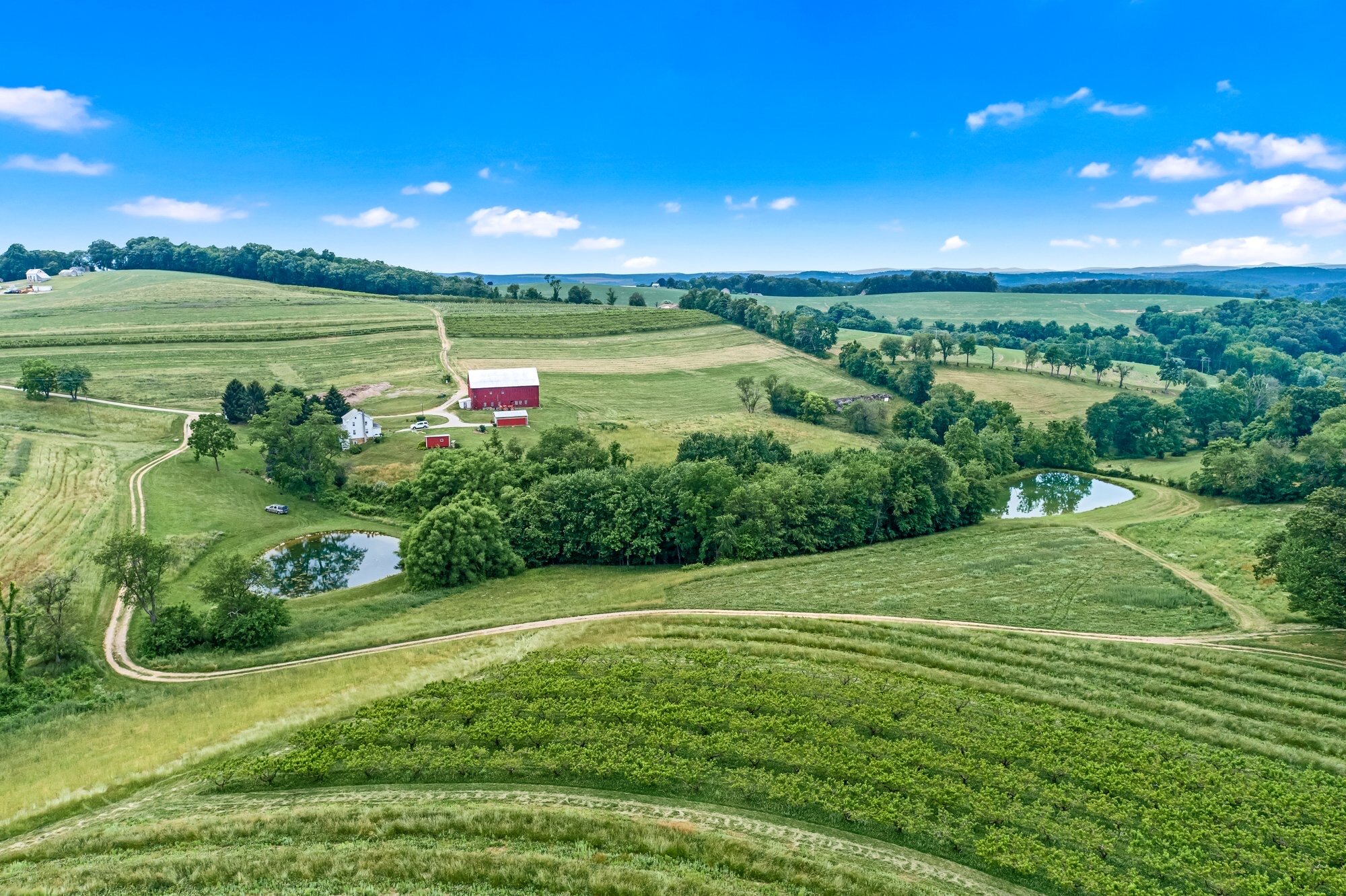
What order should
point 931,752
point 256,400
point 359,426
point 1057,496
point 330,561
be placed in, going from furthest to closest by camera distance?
point 256,400
point 359,426
point 1057,496
point 330,561
point 931,752

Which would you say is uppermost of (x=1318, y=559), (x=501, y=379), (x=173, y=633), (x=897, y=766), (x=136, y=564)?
(x=501, y=379)

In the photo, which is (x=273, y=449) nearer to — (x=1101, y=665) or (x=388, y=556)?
(x=388, y=556)

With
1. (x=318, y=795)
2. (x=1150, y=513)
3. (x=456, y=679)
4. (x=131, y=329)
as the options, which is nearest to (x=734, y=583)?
(x=456, y=679)

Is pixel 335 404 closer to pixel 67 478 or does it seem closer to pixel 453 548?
pixel 67 478

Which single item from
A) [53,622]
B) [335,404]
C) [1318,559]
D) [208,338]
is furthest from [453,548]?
[208,338]

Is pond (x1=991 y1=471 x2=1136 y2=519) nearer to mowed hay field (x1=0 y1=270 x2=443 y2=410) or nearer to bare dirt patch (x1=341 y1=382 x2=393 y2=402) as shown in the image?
mowed hay field (x1=0 y1=270 x2=443 y2=410)

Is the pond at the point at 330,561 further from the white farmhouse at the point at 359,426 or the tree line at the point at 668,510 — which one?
the white farmhouse at the point at 359,426
